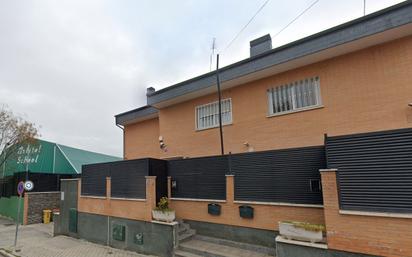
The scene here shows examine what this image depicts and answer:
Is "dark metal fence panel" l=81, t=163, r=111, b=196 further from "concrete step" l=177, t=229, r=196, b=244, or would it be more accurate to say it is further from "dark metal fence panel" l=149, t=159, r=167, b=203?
"concrete step" l=177, t=229, r=196, b=244

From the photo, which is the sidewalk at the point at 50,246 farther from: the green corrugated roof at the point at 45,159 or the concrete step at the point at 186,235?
the green corrugated roof at the point at 45,159

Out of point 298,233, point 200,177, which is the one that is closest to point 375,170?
point 298,233

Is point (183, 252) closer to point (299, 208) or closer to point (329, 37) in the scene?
point (299, 208)

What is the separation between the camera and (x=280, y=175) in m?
7.14

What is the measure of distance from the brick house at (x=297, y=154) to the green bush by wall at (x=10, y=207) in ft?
32.0

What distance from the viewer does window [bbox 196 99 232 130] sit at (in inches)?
425

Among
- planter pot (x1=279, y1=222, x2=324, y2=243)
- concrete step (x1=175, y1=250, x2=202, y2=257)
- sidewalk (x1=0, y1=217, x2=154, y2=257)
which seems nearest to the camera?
planter pot (x1=279, y1=222, x2=324, y2=243)

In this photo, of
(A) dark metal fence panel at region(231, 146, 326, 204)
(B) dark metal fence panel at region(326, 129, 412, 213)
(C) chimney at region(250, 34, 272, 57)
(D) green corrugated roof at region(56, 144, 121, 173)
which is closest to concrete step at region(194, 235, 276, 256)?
(A) dark metal fence panel at region(231, 146, 326, 204)

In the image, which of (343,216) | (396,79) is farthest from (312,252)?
(396,79)

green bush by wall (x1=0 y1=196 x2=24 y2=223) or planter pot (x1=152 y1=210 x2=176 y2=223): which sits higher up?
planter pot (x1=152 y1=210 x2=176 y2=223)

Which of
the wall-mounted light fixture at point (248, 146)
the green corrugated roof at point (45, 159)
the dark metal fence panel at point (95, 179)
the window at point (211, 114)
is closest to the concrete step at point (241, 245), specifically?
the wall-mounted light fixture at point (248, 146)

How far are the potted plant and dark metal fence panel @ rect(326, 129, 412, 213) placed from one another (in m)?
5.26

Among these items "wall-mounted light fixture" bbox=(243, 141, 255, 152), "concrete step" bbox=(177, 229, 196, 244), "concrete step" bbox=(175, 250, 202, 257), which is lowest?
"concrete step" bbox=(175, 250, 202, 257)

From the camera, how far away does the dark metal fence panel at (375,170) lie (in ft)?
16.0
